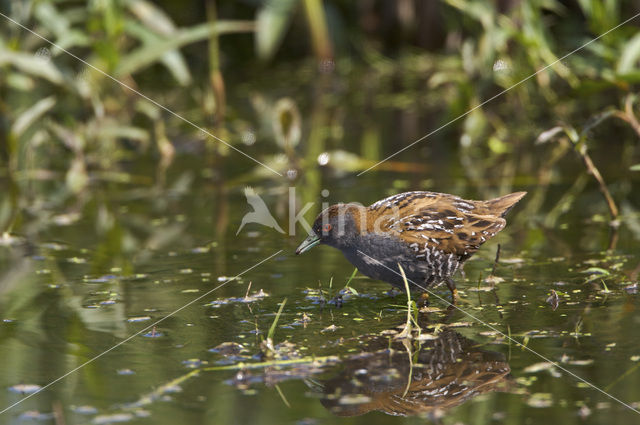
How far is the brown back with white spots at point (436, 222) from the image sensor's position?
5.28m

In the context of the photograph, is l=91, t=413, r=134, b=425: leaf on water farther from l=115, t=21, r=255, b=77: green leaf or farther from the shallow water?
l=115, t=21, r=255, b=77: green leaf

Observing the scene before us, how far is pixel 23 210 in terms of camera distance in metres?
7.89

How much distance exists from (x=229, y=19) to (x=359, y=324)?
10.1 m

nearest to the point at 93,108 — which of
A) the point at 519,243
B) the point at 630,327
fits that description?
the point at 519,243

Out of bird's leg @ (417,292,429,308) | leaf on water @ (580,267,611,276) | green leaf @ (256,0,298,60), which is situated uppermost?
green leaf @ (256,0,298,60)

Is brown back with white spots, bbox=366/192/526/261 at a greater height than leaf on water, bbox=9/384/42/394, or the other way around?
brown back with white spots, bbox=366/192/526/261

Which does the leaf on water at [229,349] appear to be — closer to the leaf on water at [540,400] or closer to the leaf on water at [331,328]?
the leaf on water at [331,328]

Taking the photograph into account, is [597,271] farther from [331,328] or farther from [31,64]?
[31,64]

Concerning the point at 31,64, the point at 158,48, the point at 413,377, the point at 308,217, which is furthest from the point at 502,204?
the point at 31,64

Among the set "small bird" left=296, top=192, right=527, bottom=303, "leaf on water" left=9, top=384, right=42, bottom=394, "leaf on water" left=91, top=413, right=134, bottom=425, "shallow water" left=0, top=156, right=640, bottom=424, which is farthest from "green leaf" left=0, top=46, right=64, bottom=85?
"leaf on water" left=91, top=413, right=134, bottom=425

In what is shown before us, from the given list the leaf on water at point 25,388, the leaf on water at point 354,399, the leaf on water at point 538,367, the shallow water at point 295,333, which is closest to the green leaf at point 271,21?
the shallow water at point 295,333

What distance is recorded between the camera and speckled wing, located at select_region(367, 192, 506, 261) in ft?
17.3

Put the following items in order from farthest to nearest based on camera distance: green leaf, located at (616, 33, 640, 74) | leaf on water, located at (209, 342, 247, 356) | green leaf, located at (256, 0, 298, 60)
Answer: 1. green leaf, located at (256, 0, 298, 60)
2. green leaf, located at (616, 33, 640, 74)
3. leaf on water, located at (209, 342, 247, 356)

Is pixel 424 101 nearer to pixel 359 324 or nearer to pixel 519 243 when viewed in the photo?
pixel 519 243
